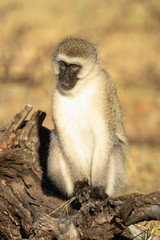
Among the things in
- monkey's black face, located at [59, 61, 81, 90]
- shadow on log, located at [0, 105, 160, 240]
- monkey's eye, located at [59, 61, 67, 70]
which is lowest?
shadow on log, located at [0, 105, 160, 240]

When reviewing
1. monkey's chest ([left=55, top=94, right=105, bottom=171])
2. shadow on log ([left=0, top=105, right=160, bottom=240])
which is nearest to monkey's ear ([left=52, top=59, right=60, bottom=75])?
monkey's chest ([left=55, top=94, right=105, bottom=171])

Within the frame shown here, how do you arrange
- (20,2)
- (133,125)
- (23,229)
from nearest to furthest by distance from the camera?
(23,229) < (133,125) < (20,2)

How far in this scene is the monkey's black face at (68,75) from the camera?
456 centimetres

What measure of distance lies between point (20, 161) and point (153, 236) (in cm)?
171

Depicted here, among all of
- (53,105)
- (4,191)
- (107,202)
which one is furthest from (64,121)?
(107,202)

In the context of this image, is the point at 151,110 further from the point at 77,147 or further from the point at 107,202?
the point at 107,202

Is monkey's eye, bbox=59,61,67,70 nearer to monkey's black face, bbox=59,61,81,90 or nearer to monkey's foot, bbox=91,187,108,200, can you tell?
monkey's black face, bbox=59,61,81,90

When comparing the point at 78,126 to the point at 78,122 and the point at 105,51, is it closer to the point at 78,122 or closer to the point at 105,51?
the point at 78,122

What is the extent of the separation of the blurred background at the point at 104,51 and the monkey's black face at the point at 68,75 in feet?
9.67

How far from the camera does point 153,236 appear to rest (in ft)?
12.9

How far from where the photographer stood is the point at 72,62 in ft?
15.3

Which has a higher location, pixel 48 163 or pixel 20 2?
pixel 20 2

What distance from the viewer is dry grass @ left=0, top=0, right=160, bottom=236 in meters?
9.78

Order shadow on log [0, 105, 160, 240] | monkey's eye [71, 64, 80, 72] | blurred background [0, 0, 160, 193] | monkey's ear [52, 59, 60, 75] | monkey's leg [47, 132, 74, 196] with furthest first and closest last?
blurred background [0, 0, 160, 193] < monkey's leg [47, 132, 74, 196] < monkey's ear [52, 59, 60, 75] < monkey's eye [71, 64, 80, 72] < shadow on log [0, 105, 160, 240]
